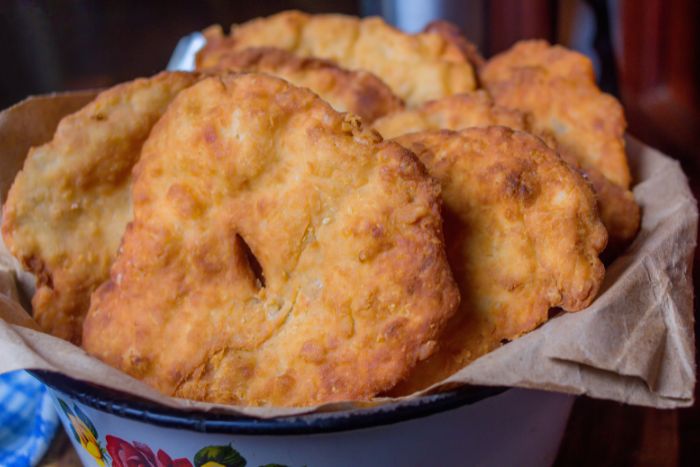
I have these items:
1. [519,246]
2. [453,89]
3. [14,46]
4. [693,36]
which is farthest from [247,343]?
[693,36]

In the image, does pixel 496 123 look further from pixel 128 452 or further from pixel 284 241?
pixel 128 452

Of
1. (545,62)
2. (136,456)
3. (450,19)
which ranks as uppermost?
(545,62)

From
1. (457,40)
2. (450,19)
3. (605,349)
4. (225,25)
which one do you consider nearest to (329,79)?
(457,40)

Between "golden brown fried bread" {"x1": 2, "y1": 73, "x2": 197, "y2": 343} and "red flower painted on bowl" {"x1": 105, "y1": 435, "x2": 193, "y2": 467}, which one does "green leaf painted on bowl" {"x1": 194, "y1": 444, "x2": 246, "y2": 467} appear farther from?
"golden brown fried bread" {"x1": 2, "y1": 73, "x2": 197, "y2": 343}

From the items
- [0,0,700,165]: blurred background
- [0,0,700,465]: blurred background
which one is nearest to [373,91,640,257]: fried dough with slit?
[0,0,700,465]: blurred background

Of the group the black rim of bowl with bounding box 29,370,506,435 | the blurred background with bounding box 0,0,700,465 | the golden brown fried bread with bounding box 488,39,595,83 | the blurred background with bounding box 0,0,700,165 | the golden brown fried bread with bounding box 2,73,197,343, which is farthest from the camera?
the blurred background with bounding box 0,0,700,165

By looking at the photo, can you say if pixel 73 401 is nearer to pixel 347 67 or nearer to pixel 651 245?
pixel 651 245
